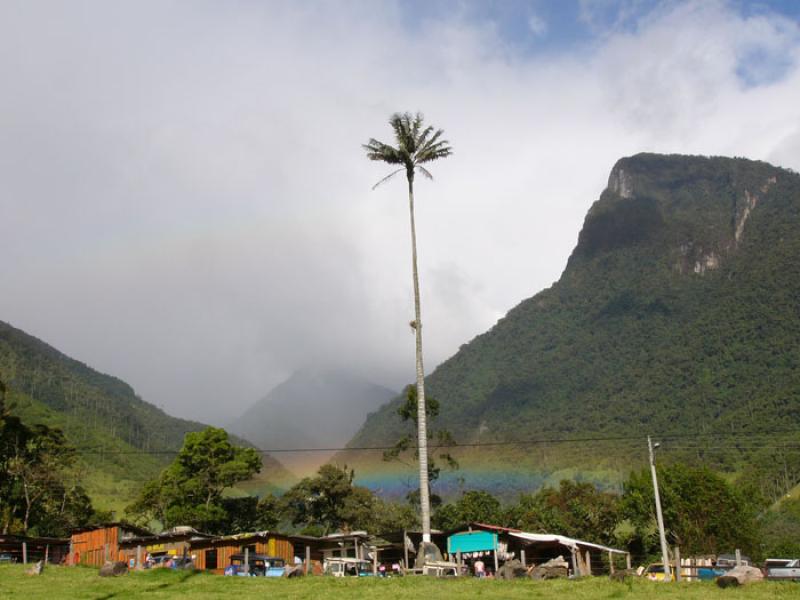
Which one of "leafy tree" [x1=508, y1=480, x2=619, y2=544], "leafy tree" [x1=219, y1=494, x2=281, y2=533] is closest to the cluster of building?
"leafy tree" [x1=219, y1=494, x2=281, y2=533]

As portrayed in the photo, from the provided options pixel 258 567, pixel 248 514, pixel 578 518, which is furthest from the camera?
pixel 578 518

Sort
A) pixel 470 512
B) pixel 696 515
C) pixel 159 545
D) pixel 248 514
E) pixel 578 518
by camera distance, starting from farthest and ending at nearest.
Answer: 1. pixel 578 518
2. pixel 470 512
3. pixel 696 515
4. pixel 248 514
5. pixel 159 545

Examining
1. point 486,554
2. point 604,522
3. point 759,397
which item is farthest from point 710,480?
point 759,397

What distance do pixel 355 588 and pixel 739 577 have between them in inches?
512

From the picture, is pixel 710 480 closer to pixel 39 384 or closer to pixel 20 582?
pixel 20 582

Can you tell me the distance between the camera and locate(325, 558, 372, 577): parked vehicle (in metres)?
36.9

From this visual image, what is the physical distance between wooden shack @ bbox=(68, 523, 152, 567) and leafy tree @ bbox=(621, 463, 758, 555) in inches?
1730

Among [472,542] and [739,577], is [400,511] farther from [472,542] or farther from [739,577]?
[739,577]

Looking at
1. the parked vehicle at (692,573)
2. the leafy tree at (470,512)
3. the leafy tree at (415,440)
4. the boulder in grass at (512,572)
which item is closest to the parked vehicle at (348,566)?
the boulder in grass at (512,572)

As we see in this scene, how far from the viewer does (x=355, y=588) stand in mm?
25375

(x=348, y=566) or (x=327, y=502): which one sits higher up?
(x=327, y=502)

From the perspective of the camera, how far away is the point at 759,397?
171m

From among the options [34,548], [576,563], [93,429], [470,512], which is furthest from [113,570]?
[93,429]

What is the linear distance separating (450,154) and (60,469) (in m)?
44.7
